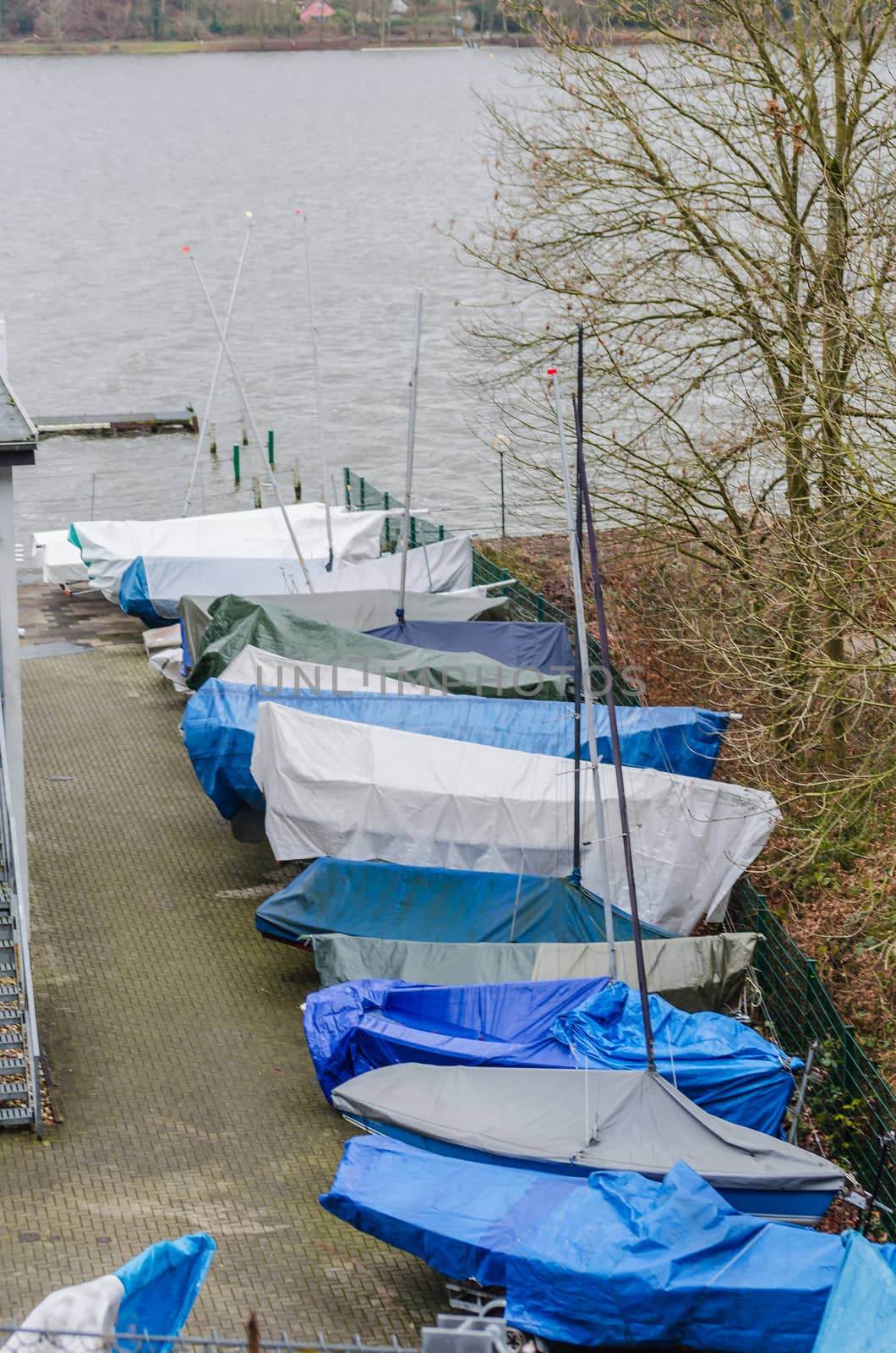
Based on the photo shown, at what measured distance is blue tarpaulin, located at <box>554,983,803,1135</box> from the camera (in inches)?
596

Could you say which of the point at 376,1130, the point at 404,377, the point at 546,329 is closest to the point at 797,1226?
the point at 376,1130

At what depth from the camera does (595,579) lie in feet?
49.8

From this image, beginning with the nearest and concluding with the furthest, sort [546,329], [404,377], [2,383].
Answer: [2,383] < [546,329] < [404,377]

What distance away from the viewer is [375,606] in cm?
2627

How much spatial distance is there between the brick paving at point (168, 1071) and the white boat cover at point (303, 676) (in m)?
1.95

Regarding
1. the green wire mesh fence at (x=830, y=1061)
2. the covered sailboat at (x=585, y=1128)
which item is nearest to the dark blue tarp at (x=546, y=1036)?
the covered sailboat at (x=585, y=1128)

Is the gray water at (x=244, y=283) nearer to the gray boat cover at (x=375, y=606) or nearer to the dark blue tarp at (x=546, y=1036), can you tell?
the gray boat cover at (x=375, y=606)

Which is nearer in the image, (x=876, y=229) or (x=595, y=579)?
(x=595, y=579)

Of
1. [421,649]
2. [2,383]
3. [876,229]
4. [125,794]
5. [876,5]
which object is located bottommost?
[125,794]

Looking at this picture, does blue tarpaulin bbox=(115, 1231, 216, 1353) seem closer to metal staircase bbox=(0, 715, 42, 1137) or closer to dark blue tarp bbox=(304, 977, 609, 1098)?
dark blue tarp bbox=(304, 977, 609, 1098)

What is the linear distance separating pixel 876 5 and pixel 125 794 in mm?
14480

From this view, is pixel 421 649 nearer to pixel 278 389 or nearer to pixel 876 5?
pixel 876 5

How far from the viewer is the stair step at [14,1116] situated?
15109 millimetres

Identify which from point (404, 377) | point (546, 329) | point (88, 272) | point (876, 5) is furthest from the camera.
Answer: point (88, 272)
